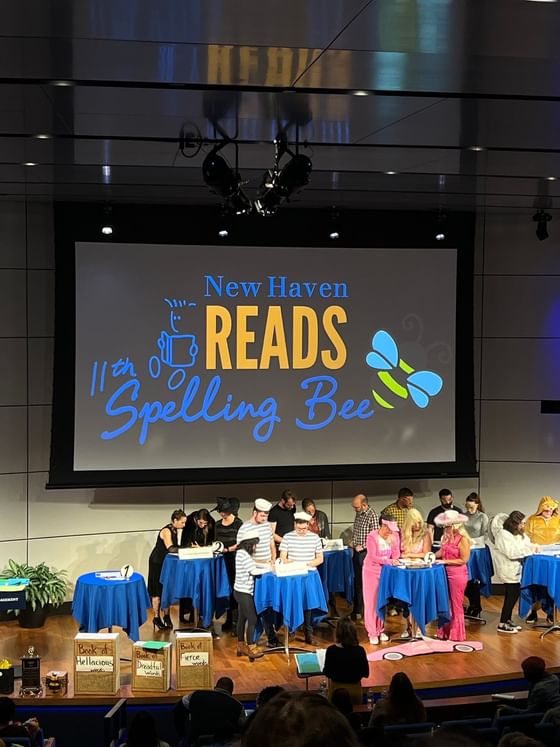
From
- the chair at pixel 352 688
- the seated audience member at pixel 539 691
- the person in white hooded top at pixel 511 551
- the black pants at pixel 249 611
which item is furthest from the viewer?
the person in white hooded top at pixel 511 551

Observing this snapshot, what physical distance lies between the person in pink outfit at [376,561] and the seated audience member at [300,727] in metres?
8.15

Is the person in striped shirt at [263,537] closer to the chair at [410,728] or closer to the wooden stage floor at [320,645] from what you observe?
the wooden stage floor at [320,645]

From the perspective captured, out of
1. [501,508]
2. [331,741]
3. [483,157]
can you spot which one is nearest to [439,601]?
[501,508]

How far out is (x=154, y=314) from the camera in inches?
434

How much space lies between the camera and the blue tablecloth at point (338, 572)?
10234mm

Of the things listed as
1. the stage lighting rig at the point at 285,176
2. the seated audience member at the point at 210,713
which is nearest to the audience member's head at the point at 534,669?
the seated audience member at the point at 210,713

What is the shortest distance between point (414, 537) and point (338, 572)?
124cm

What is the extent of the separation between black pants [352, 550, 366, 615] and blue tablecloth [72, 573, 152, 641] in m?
2.53

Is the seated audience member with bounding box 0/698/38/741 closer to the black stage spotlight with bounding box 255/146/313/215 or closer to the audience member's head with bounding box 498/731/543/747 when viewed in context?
the audience member's head with bounding box 498/731/543/747

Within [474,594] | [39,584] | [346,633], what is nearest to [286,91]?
[346,633]

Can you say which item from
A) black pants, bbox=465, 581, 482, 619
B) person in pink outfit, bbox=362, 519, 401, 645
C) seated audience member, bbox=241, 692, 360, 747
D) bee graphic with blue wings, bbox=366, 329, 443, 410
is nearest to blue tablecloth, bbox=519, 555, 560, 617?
black pants, bbox=465, 581, 482, 619

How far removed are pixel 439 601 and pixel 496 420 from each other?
136 inches

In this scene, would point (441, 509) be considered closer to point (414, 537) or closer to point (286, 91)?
point (414, 537)

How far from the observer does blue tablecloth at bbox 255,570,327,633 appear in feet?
29.6
